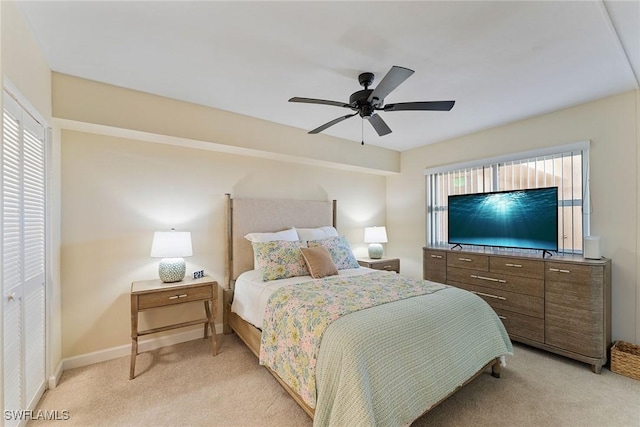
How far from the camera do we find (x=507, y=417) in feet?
6.32

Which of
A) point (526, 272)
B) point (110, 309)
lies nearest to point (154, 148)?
point (110, 309)

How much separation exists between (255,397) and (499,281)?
9.06 ft

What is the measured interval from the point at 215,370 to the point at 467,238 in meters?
3.30

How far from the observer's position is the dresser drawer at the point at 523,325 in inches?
112

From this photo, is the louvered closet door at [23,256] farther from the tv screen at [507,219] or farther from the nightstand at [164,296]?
the tv screen at [507,219]

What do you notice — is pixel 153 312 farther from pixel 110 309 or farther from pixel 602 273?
pixel 602 273

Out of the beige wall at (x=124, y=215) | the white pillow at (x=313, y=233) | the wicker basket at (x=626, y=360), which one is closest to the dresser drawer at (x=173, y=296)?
the beige wall at (x=124, y=215)

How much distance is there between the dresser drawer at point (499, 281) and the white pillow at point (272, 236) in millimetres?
2073

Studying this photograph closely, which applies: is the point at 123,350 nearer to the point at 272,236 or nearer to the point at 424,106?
the point at 272,236

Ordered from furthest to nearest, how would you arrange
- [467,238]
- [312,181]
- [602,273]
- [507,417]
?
[312,181] → [467,238] → [602,273] → [507,417]

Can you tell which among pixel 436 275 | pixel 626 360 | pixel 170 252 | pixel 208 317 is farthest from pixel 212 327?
pixel 626 360

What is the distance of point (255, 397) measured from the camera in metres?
2.15

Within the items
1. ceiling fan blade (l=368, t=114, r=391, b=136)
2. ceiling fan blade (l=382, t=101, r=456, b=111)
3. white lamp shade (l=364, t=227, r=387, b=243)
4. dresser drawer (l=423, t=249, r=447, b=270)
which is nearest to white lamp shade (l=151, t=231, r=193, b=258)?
ceiling fan blade (l=368, t=114, r=391, b=136)

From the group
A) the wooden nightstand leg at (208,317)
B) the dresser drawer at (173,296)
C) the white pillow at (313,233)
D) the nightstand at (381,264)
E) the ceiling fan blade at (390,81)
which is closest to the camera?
the ceiling fan blade at (390,81)
